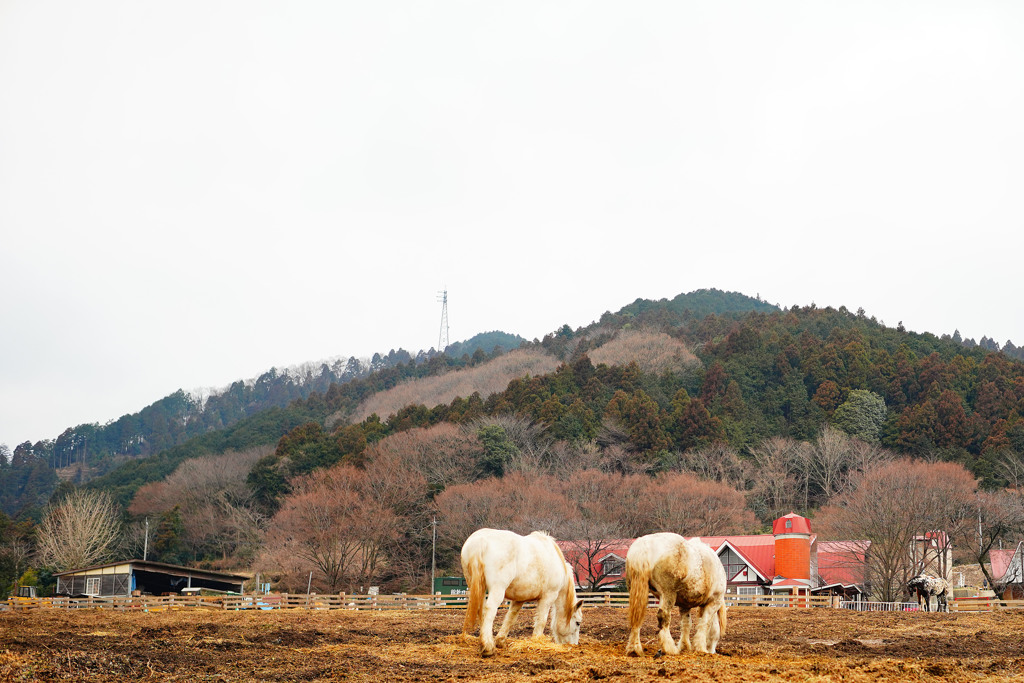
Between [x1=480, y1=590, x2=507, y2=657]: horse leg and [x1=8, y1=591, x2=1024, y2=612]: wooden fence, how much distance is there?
21816 mm

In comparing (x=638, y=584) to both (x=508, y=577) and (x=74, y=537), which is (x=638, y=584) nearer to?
(x=508, y=577)

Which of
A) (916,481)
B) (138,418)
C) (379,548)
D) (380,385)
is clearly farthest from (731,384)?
(138,418)

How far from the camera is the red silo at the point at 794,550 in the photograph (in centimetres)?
4459

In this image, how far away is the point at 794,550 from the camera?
44750 millimetres

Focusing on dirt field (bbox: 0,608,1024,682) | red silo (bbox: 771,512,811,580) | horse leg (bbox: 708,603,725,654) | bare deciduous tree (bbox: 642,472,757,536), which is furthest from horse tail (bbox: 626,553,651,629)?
bare deciduous tree (bbox: 642,472,757,536)

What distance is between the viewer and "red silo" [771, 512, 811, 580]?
44594 millimetres

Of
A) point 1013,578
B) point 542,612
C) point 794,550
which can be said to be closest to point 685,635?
point 542,612

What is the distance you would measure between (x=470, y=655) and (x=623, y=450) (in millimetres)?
54778

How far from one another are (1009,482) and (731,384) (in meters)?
22.3

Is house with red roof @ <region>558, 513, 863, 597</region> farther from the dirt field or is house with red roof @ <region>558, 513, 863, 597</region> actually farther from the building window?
the dirt field

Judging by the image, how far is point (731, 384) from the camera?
7638 cm

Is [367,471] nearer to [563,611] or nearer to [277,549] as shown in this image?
Answer: [277,549]

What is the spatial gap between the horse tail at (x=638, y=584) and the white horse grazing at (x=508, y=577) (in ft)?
4.94

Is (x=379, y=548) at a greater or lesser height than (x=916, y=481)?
lesser
